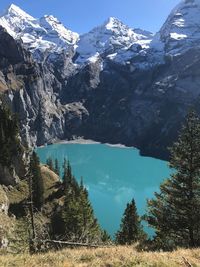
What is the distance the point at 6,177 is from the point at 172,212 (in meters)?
62.0

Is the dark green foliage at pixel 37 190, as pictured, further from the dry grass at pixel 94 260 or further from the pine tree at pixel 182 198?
the dry grass at pixel 94 260

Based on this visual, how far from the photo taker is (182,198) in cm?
2914

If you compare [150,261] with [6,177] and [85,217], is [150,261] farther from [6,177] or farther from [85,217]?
[6,177]

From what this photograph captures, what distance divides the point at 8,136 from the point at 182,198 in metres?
63.6

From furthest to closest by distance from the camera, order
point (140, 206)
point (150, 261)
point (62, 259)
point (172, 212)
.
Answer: point (140, 206), point (172, 212), point (62, 259), point (150, 261)

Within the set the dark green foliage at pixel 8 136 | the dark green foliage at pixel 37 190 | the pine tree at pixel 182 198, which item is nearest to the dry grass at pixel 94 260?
the pine tree at pixel 182 198

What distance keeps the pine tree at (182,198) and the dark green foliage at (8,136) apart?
5902cm

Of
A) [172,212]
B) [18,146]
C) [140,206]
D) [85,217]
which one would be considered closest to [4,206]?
[85,217]

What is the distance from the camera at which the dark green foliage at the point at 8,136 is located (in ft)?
276

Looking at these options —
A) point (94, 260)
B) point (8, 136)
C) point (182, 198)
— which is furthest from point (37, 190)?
Answer: point (94, 260)

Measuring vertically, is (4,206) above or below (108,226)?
above

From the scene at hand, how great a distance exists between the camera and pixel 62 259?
15.0 m

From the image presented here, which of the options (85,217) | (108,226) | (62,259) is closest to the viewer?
(62,259)

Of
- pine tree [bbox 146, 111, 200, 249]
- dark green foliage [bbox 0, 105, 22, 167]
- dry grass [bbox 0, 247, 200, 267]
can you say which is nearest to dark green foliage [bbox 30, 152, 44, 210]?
dark green foliage [bbox 0, 105, 22, 167]
